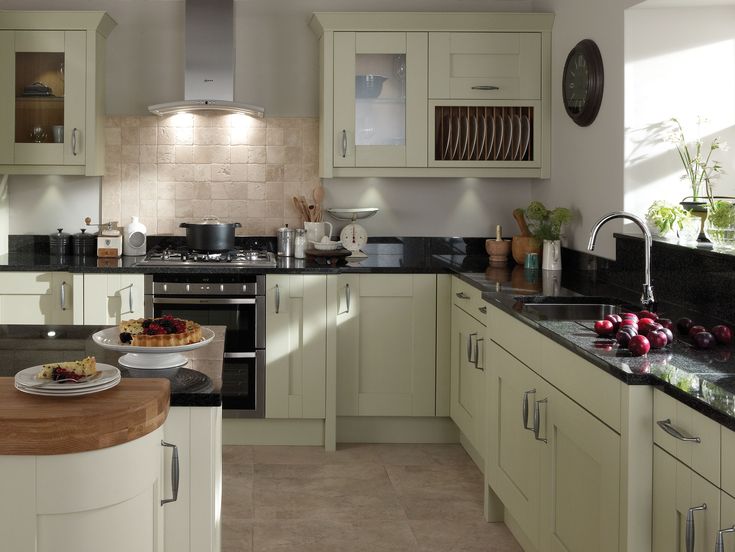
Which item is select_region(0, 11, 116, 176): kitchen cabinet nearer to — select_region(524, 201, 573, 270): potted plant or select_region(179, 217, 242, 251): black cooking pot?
select_region(179, 217, 242, 251): black cooking pot

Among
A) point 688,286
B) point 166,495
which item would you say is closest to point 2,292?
point 166,495

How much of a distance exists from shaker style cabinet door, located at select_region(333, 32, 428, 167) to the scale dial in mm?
401

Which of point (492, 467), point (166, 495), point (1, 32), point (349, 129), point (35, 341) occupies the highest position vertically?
point (1, 32)

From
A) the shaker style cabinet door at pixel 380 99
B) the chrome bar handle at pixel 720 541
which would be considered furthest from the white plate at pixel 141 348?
the shaker style cabinet door at pixel 380 99

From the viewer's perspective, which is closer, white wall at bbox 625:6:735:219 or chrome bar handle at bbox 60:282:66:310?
white wall at bbox 625:6:735:219

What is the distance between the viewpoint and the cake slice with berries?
2154 mm

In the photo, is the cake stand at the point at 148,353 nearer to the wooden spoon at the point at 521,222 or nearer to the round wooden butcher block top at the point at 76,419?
the round wooden butcher block top at the point at 76,419

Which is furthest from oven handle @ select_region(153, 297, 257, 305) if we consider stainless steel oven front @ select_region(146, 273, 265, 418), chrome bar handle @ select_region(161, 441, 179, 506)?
chrome bar handle @ select_region(161, 441, 179, 506)

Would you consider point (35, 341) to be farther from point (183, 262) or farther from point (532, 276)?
point (532, 276)

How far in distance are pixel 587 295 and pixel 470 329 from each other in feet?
2.60

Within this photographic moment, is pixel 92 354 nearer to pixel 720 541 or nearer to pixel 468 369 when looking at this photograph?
pixel 720 541

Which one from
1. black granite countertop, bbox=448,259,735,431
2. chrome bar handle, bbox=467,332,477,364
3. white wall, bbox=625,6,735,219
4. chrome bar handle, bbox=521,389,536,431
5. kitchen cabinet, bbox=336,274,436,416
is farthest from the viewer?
kitchen cabinet, bbox=336,274,436,416

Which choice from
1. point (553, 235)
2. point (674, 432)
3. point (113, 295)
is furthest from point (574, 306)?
point (113, 295)

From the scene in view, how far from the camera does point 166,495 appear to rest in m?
2.27
